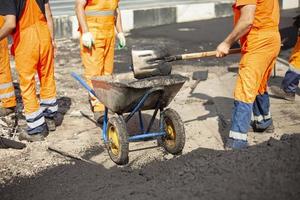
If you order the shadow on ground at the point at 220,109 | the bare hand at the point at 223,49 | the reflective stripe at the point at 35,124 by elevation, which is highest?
the bare hand at the point at 223,49

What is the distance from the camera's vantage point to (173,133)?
15.0 ft

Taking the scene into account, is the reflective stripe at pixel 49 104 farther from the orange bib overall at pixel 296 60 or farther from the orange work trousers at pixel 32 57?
the orange bib overall at pixel 296 60

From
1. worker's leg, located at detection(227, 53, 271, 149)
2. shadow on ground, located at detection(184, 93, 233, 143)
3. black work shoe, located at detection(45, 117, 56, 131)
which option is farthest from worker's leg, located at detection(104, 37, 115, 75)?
worker's leg, located at detection(227, 53, 271, 149)

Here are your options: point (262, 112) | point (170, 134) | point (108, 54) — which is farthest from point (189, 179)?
point (108, 54)

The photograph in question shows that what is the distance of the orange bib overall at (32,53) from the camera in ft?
15.9

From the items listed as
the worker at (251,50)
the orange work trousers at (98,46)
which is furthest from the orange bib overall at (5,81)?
the worker at (251,50)

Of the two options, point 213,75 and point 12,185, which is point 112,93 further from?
point 213,75

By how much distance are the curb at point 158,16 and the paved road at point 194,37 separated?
35 centimetres

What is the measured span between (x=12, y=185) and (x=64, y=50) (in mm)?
6616

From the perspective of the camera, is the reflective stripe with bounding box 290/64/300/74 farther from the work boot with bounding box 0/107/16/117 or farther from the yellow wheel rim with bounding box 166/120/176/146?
the work boot with bounding box 0/107/16/117

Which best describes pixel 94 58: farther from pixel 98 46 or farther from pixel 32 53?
pixel 32 53

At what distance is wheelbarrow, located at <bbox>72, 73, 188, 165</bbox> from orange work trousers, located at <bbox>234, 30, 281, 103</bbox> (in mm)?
597

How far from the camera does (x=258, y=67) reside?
4305 mm

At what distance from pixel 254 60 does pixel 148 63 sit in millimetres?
1053
